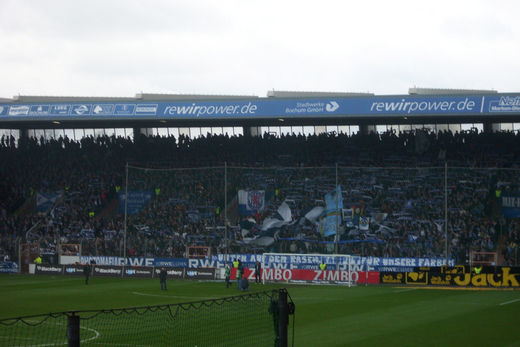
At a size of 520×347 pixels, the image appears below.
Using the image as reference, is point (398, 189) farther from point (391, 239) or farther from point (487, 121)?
point (487, 121)

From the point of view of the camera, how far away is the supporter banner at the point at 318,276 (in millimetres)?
44625

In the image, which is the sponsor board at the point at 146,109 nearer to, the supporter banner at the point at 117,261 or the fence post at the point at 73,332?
the supporter banner at the point at 117,261

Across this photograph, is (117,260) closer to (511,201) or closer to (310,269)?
(310,269)

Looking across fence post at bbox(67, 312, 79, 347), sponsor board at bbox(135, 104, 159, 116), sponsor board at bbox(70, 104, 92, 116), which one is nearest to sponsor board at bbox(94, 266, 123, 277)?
sponsor board at bbox(135, 104, 159, 116)

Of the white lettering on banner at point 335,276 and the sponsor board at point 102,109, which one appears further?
the sponsor board at point 102,109

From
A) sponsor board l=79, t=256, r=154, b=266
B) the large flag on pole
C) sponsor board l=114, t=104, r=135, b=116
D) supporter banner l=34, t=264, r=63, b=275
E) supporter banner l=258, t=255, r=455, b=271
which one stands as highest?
sponsor board l=114, t=104, r=135, b=116

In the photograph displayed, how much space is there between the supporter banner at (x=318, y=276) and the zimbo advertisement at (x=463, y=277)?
1.69 m

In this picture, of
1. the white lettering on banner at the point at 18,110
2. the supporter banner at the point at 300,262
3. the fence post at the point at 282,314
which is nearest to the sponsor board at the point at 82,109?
the white lettering on banner at the point at 18,110

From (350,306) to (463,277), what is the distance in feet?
38.1

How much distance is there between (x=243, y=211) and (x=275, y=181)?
134 inches

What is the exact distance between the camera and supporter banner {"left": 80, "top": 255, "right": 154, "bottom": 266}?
2090 inches

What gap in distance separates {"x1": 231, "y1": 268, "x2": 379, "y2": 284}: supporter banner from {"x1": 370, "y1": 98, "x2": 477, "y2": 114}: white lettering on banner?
1362 centimetres

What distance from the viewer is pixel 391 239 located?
1987 inches

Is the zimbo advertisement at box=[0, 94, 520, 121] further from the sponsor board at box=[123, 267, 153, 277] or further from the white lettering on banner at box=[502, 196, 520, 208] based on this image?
the sponsor board at box=[123, 267, 153, 277]
